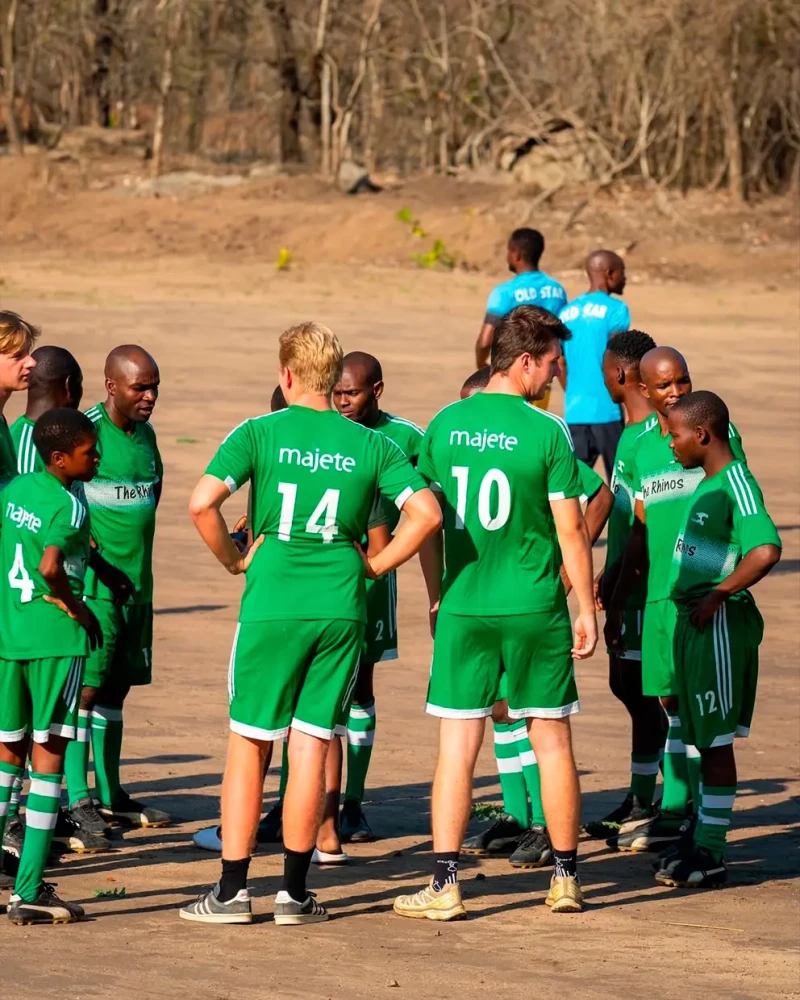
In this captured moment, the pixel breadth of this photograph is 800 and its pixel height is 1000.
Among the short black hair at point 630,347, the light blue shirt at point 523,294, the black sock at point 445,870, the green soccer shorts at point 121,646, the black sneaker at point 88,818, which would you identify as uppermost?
the light blue shirt at point 523,294

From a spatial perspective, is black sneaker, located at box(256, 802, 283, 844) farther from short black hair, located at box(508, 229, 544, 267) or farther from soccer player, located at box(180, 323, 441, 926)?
short black hair, located at box(508, 229, 544, 267)

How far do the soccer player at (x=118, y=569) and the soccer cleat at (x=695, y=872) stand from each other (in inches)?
82.6

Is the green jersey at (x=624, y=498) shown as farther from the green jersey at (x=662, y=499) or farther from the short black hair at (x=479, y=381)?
the short black hair at (x=479, y=381)

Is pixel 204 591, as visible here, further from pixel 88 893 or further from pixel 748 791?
pixel 88 893

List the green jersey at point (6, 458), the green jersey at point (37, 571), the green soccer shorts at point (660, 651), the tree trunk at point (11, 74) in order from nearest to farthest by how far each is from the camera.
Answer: the green jersey at point (37, 571) → the green jersey at point (6, 458) → the green soccer shorts at point (660, 651) → the tree trunk at point (11, 74)

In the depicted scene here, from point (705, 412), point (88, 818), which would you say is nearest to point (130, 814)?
point (88, 818)

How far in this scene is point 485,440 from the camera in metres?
6.13

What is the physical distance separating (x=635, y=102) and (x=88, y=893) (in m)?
35.0

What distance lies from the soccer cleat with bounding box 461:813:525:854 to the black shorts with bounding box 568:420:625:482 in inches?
213

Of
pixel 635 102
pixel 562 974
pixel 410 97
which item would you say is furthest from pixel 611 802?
pixel 410 97

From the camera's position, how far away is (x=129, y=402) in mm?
7141

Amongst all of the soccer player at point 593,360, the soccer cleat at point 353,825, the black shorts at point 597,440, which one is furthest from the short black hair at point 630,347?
the black shorts at point 597,440

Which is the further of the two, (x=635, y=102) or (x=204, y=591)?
(x=635, y=102)

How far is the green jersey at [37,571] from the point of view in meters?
5.97
